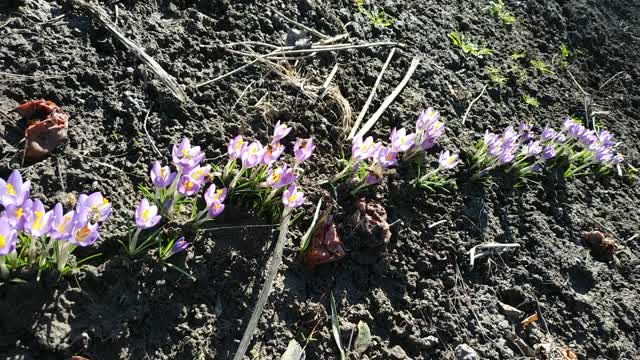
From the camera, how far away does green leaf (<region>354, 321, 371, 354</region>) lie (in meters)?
1.96

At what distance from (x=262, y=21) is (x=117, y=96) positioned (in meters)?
0.88

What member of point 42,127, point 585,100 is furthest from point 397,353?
point 585,100

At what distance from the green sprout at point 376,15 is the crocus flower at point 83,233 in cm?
205

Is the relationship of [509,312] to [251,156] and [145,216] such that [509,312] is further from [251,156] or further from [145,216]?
[145,216]

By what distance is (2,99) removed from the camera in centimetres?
178

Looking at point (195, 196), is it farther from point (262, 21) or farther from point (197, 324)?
point (262, 21)

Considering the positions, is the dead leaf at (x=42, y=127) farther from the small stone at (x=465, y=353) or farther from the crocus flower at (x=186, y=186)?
the small stone at (x=465, y=353)

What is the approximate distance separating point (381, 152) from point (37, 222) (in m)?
1.30

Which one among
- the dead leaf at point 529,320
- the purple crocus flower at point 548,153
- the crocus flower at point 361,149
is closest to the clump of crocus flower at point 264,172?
the crocus flower at point 361,149

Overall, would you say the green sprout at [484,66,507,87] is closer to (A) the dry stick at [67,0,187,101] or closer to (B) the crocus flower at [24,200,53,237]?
(A) the dry stick at [67,0,187,101]

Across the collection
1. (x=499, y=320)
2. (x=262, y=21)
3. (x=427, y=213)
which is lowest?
(x=499, y=320)

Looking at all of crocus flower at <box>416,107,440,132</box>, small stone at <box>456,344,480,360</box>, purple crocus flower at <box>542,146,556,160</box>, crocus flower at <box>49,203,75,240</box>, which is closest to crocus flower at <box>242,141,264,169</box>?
crocus flower at <box>49,203,75,240</box>

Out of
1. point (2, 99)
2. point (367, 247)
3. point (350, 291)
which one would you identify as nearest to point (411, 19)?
point (367, 247)

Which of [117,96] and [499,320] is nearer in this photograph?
[117,96]
